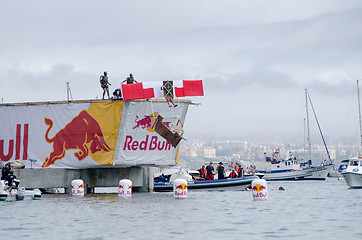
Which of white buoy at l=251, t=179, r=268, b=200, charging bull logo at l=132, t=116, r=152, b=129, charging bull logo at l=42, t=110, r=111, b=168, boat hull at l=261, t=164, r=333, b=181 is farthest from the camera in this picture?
boat hull at l=261, t=164, r=333, b=181

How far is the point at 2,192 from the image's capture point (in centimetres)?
3891

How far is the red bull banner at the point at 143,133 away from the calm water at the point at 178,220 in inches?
338

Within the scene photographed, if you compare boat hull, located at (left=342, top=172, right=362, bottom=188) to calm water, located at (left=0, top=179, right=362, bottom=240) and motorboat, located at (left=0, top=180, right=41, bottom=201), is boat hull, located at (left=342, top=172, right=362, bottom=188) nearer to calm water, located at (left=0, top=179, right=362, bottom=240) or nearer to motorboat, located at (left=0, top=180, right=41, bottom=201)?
calm water, located at (left=0, top=179, right=362, bottom=240)

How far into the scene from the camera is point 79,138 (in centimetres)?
4734

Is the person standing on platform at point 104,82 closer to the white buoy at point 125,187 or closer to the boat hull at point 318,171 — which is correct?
the white buoy at point 125,187

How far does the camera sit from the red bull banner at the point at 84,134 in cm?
4684

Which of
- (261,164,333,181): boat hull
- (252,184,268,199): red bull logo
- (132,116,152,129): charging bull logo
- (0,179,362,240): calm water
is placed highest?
(132,116,152,129): charging bull logo

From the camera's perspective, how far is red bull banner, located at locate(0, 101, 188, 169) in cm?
4684

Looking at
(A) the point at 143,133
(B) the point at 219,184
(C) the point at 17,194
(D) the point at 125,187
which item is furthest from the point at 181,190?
(C) the point at 17,194

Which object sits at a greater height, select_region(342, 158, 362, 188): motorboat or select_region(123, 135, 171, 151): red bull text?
select_region(123, 135, 171, 151): red bull text

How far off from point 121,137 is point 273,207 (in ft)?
50.4

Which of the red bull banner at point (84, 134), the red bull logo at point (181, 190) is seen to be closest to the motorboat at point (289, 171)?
the red bull banner at point (84, 134)

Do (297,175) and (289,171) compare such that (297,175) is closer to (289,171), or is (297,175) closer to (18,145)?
(289,171)

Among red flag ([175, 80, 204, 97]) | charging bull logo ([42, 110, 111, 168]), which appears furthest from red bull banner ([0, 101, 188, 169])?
red flag ([175, 80, 204, 97])
